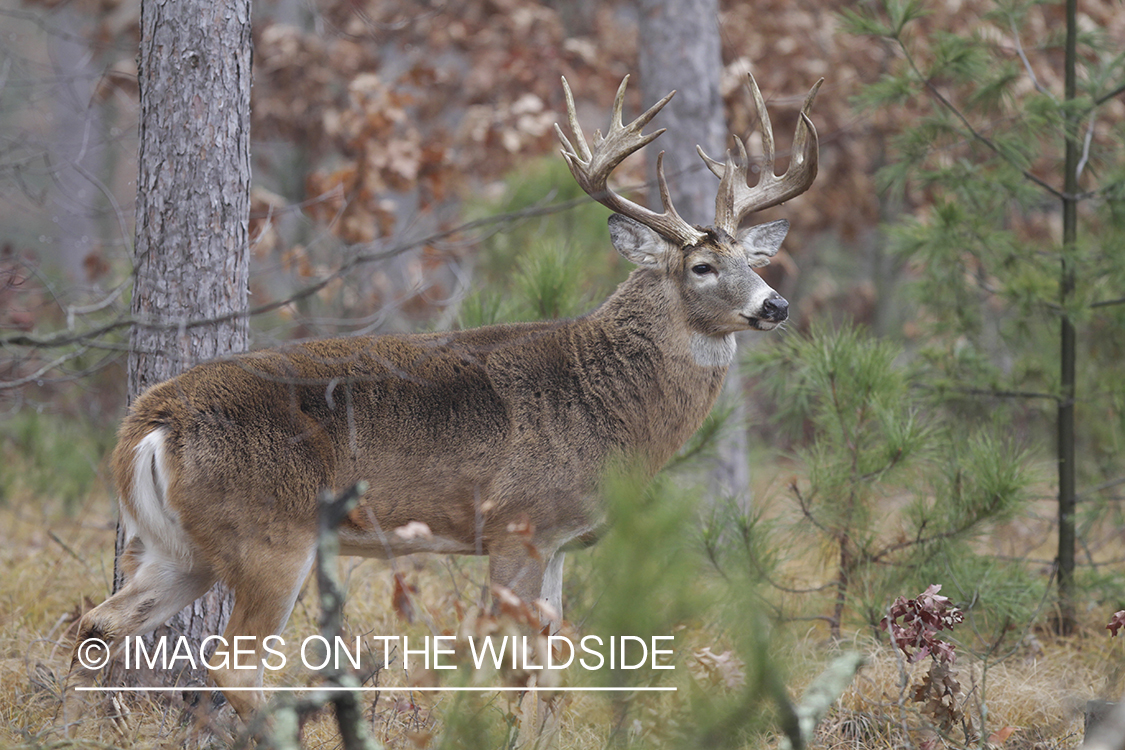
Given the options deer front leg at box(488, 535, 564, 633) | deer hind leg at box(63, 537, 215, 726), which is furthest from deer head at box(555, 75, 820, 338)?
deer hind leg at box(63, 537, 215, 726)

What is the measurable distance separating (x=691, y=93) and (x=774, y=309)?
268cm

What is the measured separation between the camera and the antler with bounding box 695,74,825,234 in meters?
4.55

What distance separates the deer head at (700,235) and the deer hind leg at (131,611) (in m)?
2.19

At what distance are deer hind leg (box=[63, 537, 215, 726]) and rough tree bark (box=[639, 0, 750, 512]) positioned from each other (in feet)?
11.4

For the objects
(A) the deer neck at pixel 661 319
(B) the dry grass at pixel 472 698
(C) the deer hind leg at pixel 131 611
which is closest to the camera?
(B) the dry grass at pixel 472 698

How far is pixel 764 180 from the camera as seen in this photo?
188 inches

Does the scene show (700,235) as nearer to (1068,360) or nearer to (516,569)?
(516,569)

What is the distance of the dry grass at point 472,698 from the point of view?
3332 mm

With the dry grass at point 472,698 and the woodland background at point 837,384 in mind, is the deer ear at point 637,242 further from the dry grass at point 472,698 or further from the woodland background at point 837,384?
the dry grass at point 472,698

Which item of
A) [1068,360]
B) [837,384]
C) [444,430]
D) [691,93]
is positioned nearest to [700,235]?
[837,384]

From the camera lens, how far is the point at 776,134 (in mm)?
10508

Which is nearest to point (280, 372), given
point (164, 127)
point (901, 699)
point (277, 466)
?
point (277, 466)

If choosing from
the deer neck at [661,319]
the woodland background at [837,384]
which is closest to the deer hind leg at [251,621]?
the woodland background at [837,384]

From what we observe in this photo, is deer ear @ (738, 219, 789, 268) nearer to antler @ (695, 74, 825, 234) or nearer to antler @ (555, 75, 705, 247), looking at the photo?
antler @ (695, 74, 825, 234)
